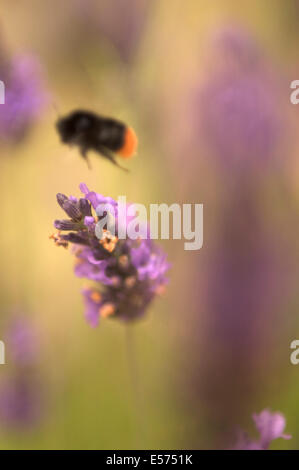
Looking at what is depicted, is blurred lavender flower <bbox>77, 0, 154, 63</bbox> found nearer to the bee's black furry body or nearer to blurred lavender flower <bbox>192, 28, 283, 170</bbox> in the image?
blurred lavender flower <bbox>192, 28, 283, 170</bbox>

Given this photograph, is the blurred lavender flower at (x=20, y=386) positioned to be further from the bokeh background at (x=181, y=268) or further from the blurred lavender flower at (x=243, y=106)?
the blurred lavender flower at (x=243, y=106)

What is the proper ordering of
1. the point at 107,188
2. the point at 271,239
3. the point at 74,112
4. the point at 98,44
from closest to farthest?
the point at 74,112 < the point at 271,239 < the point at 98,44 < the point at 107,188

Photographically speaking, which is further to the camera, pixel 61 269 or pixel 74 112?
pixel 61 269

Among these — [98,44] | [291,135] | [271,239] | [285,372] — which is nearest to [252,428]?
[285,372]

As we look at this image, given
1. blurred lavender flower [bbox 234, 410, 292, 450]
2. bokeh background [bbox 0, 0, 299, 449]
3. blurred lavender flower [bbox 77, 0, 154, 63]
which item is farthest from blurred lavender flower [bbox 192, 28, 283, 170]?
blurred lavender flower [bbox 234, 410, 292, 450]

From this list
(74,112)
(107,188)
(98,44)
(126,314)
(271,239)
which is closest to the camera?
(126,314)

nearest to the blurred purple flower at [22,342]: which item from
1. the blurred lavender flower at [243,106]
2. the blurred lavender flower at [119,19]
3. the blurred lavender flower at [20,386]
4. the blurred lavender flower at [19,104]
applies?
the blurred lavender flower at [20,386]

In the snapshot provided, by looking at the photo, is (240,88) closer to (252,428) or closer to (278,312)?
(278,312)
